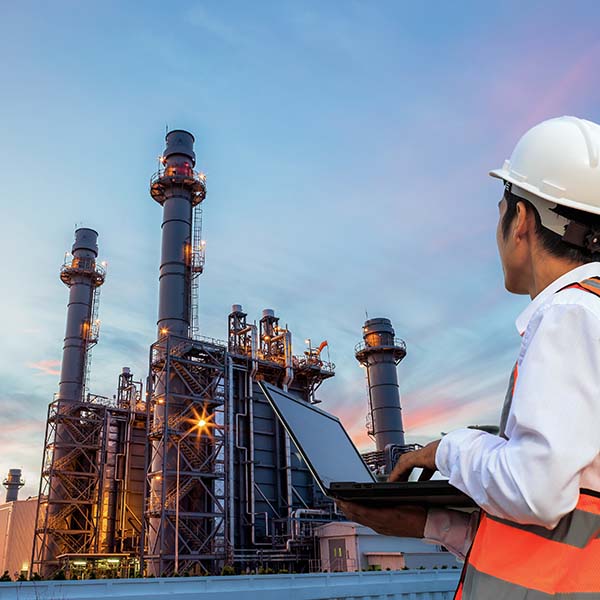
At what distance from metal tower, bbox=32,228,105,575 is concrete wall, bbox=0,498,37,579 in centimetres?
505

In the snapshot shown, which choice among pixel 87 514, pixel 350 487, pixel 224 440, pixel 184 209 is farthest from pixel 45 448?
pixel 350 487

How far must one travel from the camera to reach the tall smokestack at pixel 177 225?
101ft

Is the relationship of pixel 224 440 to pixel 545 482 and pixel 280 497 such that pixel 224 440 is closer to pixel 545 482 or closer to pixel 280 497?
pixel 280 497

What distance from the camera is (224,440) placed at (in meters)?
29.2

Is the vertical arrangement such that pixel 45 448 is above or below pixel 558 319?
above

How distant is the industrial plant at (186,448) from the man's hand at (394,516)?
938 inches

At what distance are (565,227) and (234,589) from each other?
27.8 feet

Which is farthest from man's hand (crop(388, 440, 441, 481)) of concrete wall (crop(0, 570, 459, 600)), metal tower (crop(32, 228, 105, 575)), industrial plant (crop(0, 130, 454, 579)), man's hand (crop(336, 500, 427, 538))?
metal tower (crop(32, 228, 105, 575))

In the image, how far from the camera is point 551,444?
1.09m

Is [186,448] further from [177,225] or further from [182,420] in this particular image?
[177,225]

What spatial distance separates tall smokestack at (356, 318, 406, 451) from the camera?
130ft

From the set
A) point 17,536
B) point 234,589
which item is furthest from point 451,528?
point 17,536

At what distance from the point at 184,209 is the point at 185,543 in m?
18.3

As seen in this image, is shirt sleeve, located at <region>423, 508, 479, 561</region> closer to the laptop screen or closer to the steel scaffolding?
the laptop screen
